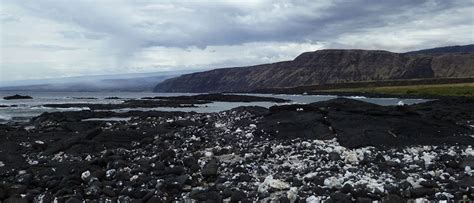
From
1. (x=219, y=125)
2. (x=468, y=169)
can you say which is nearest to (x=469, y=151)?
(x=468, y=169)

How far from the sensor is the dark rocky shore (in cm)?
1559

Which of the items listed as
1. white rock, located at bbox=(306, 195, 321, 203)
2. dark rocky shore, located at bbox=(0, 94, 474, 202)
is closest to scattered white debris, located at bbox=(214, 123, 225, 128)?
dark rocky shore, located at bbox=(0, 94, 474, 202)

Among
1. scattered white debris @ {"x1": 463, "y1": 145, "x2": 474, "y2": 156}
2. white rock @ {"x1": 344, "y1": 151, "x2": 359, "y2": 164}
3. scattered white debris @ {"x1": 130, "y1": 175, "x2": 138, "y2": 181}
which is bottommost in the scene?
scattered white debris @ {"x1": 130, "y1": 175, "x2": 138, "y2": 181}

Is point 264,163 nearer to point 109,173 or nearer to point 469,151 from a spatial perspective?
point 109,173

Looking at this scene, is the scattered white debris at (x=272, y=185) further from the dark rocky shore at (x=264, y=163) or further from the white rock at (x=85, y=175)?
the white rock at (x=85, y=175)

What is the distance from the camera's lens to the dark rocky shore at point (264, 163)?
1559 cm

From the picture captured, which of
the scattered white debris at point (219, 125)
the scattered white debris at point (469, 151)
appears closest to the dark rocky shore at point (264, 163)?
the scattered white debris at point (469, 151)

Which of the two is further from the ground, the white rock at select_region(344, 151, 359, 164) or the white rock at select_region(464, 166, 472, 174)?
the white rock at select_region(344, 151, 359, 164)

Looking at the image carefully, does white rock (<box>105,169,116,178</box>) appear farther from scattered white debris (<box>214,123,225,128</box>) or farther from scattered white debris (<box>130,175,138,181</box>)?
scattered white debris (<box>214,123,225,128</box>)

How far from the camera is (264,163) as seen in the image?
19.8 metres

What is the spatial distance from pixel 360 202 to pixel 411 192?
188 centimetres

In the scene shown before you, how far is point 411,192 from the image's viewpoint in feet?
48.3

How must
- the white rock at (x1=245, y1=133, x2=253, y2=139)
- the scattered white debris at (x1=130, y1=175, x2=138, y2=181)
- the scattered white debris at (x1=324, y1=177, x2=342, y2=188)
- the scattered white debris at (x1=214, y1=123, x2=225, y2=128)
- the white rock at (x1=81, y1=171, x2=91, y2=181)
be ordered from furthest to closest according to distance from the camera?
the scattered white debris at (x1=214, y1=123, x2=225, y2=128) → the white rock at (x1=245, y1=133, x2=253, y2=139) → the white rock at (x1=81, y1=171, x2=91, y2=181) → the scattered white debris at (x1=130, y1=175, x2=138, y2=181) → the scattered white debris at (x1=324, y1=177, x2=342, y2=188)

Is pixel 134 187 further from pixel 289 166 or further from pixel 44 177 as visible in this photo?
pixel 289 166
